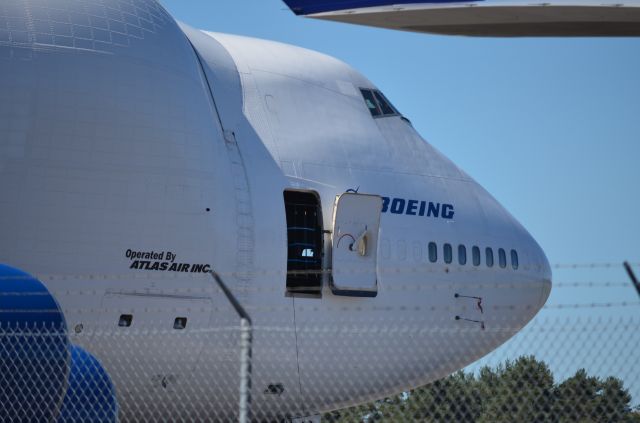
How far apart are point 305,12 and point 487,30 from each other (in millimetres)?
2433

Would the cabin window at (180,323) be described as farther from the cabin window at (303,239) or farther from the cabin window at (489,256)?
the cabin window at (489,256)

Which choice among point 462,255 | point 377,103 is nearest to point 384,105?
point 377,103

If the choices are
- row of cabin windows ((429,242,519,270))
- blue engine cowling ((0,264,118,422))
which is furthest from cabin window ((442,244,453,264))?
blue engine cowling ((0,264,118,422))

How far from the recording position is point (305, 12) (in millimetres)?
14336

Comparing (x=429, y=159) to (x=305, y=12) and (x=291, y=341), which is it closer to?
(x=291, y=341)

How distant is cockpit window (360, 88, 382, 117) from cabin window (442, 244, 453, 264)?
8.51 feet

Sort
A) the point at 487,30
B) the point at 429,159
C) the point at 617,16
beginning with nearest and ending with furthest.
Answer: the point at 617,16
the point at 487,30
the point at 429,159

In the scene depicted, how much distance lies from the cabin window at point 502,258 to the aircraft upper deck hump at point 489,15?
554cm

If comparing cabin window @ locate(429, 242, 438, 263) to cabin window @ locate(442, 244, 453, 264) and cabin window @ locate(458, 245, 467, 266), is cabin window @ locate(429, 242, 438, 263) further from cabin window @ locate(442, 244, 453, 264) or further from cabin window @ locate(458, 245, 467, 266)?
cabin window @ locate(458, 245, 467, 266)

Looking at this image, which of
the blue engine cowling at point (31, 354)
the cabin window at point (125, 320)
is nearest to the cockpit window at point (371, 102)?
the cabin window at point (125, 320)

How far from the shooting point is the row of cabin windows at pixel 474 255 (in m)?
18.6

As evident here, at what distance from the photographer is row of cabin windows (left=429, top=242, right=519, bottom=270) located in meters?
18.6

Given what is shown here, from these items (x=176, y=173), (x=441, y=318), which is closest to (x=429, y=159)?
(x=441, y=318)

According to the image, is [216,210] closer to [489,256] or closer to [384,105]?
[384,105]
